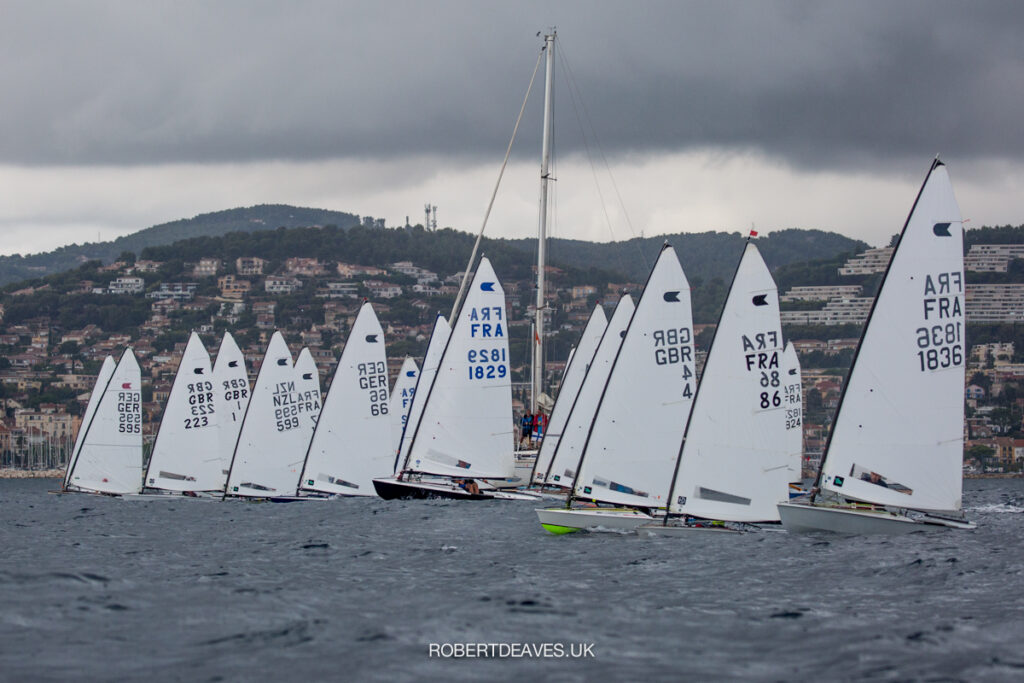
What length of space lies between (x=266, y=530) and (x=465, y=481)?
8.08m

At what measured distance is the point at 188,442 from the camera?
45250 millimetres

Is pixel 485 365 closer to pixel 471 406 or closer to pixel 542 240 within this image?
pixel 471 406

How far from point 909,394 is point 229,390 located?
106 ft

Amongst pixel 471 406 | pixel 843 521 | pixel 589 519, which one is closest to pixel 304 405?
pixel 471 406

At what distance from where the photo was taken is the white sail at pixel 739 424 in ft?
78.6

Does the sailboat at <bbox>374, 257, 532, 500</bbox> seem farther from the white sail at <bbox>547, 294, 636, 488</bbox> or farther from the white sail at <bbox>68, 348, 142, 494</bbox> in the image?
the white sail at <bbox>68, 348, 142, 494</bbox>

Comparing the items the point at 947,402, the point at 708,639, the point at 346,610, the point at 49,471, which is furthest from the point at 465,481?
the point at 49,471

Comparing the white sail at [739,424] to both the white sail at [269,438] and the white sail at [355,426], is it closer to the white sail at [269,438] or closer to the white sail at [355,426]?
the white sail at [355,426]

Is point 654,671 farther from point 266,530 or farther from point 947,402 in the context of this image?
point 266,530

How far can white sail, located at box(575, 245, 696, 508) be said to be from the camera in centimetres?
2631

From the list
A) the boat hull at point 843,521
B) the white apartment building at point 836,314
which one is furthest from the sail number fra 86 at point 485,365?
the white apartment building at point 836,314

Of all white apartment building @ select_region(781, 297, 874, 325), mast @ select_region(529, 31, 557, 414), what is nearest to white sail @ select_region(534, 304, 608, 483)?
mast @ select_region(529, 31, 557, 414)

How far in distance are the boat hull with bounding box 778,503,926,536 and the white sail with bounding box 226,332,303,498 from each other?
74.5 ft

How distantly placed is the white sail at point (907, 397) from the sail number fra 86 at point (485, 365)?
13.4 meters
